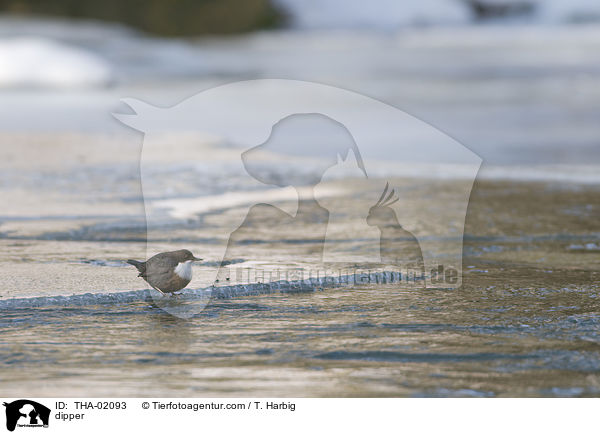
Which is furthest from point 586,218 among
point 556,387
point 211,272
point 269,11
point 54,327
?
point 269,11

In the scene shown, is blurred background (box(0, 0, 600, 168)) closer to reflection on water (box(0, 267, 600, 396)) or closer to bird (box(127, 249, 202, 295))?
reflection on water (box(0, 267, 600, 396))

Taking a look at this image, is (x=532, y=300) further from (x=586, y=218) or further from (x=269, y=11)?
(x=269, y=11)

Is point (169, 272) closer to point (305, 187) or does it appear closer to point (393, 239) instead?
point (393, 239)

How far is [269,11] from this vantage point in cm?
1670

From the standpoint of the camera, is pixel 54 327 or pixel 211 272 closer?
pixel 54 327

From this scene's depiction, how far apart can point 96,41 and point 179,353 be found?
8.53 meters

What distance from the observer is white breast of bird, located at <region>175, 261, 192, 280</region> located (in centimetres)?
170
